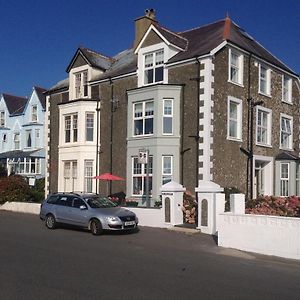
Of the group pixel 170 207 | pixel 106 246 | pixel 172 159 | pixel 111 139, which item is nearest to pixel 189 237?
pixel 170 207

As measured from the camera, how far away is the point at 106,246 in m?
14.0

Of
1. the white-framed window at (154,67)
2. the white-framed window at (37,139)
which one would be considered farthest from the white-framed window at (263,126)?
the white-framed window at (37,139)

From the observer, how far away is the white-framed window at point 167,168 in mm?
23641

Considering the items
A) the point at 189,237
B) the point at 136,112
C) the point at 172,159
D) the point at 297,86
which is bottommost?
the point at 189,237

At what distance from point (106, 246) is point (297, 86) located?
808 inches

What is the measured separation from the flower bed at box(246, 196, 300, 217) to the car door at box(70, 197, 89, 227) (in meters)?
6.23

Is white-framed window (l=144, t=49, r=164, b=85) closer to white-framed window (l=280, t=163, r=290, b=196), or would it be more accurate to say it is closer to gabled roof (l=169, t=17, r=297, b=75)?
gabled roof (l=169, t=17, r=297, b=75)

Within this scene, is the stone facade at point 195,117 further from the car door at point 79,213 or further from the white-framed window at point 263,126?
the car door at point 79,213

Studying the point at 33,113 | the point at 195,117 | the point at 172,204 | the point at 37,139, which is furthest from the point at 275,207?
the point at 33,113

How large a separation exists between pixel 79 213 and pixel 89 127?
11.3 m

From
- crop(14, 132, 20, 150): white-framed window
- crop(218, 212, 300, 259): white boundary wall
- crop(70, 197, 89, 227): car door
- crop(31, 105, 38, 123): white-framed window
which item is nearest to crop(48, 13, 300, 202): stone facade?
crop(70, 197, 89, 227): car door

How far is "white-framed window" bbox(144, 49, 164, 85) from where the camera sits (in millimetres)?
25047

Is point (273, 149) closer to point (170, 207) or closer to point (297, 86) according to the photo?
point (297, 86)

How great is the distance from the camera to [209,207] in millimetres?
17469
